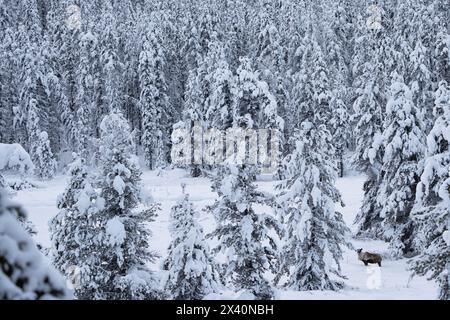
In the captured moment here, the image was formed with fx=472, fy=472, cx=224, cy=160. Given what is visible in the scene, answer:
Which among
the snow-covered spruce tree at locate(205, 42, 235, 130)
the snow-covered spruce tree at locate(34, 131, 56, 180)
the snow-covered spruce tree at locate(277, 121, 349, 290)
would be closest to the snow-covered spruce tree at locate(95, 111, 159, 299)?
the snow-covered spruce tree at locate(277, 121, 349, 290)

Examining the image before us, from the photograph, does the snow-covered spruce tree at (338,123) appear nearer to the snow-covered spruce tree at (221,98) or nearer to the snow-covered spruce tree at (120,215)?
the snow-covered spruce tree at (221,98)

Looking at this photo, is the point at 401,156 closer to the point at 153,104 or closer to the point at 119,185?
the point at 119,185

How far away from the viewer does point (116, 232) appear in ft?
41.9

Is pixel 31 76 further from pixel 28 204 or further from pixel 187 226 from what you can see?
pixel 187 226

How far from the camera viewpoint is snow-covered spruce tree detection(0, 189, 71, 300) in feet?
9.87

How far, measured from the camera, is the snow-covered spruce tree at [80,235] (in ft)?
42.2

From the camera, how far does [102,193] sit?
13.8 m

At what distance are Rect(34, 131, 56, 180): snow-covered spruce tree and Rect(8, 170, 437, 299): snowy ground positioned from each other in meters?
1.34

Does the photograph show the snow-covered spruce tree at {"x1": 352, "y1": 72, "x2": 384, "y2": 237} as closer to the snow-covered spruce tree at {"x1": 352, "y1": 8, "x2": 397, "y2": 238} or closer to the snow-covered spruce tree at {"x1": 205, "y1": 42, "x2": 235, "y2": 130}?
the snow-covered spruce tree at {"x1": 352, "y1": 8, "x2": 397, "y2": 238}

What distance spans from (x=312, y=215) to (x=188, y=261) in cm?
821

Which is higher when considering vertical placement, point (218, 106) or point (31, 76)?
point (31, 76)

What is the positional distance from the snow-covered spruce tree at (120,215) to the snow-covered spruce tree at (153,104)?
43052 millimetres

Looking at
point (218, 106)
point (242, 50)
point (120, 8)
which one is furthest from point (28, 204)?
point (120, 8)

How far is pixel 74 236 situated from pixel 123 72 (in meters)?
54.3
